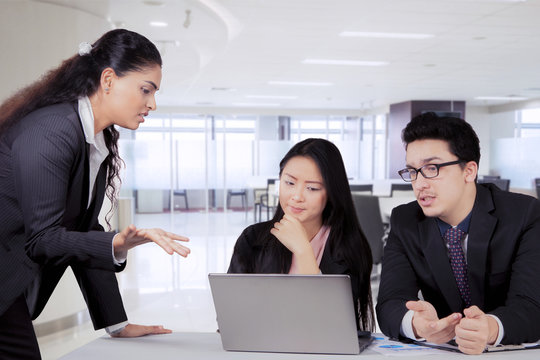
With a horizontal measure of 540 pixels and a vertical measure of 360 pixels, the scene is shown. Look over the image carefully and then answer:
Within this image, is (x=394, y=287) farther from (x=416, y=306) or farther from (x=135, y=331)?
(x=135, y=331)

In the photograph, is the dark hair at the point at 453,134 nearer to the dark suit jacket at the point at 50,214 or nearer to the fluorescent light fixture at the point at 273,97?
the dark suit jacket at the point at 50,214

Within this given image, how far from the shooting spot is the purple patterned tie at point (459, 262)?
176cm

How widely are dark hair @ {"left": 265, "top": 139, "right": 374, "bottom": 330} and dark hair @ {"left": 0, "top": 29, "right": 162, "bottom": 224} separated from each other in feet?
2.34

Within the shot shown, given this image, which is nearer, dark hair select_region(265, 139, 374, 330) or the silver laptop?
the silver laptop

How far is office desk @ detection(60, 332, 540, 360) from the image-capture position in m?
1.32

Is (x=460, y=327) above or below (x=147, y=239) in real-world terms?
below

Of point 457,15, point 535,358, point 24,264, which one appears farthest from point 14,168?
point 457,15

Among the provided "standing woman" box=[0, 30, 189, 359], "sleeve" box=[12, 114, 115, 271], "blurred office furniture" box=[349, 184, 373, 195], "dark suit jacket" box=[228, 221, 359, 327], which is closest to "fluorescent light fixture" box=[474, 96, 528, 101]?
"blurred office furniture" box=[349, 184, 373, 195]

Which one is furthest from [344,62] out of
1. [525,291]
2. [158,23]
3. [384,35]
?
[525,291]

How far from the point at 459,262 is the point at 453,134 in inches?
16.6

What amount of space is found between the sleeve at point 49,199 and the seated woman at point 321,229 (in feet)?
2.53

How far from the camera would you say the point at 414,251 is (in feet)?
5.97

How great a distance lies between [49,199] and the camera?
1.37m

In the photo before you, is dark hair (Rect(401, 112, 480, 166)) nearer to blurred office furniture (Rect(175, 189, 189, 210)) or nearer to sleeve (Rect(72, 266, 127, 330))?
sleeve (Rect(72, 266, 127, 330))
